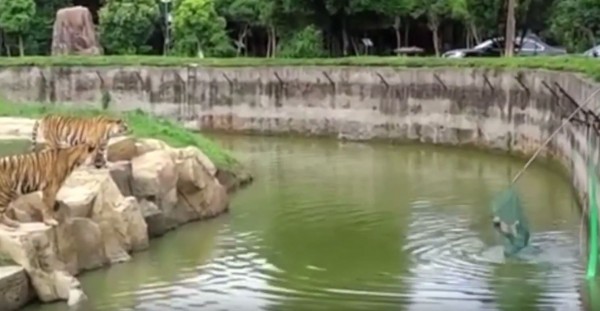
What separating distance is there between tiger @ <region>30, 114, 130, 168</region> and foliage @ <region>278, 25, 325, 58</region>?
778 inches

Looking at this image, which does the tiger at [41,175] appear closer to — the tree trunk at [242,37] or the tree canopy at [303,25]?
the tree canopy at [303,25]

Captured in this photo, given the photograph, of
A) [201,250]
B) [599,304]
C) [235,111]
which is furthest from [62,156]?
[235,111]

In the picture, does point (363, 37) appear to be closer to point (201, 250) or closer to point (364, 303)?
point (201, 250)

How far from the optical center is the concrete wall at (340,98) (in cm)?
2889

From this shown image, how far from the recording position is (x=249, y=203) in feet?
68.7

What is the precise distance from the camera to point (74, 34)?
140ft

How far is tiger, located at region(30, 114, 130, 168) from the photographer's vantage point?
19281mm

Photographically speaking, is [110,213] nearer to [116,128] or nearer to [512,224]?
[116,128]

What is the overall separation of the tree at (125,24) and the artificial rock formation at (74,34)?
212 inches

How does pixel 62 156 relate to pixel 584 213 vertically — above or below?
above

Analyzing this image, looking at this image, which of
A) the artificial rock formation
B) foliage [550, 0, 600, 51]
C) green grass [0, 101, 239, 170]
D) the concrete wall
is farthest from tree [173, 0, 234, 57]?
green grass [0, 101, 239, 170]

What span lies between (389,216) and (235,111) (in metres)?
17.0

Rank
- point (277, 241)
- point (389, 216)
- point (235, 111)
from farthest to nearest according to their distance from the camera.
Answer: point (235, 111) → point (389, 216) → point (277, 241)

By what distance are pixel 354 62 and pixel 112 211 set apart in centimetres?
1929
